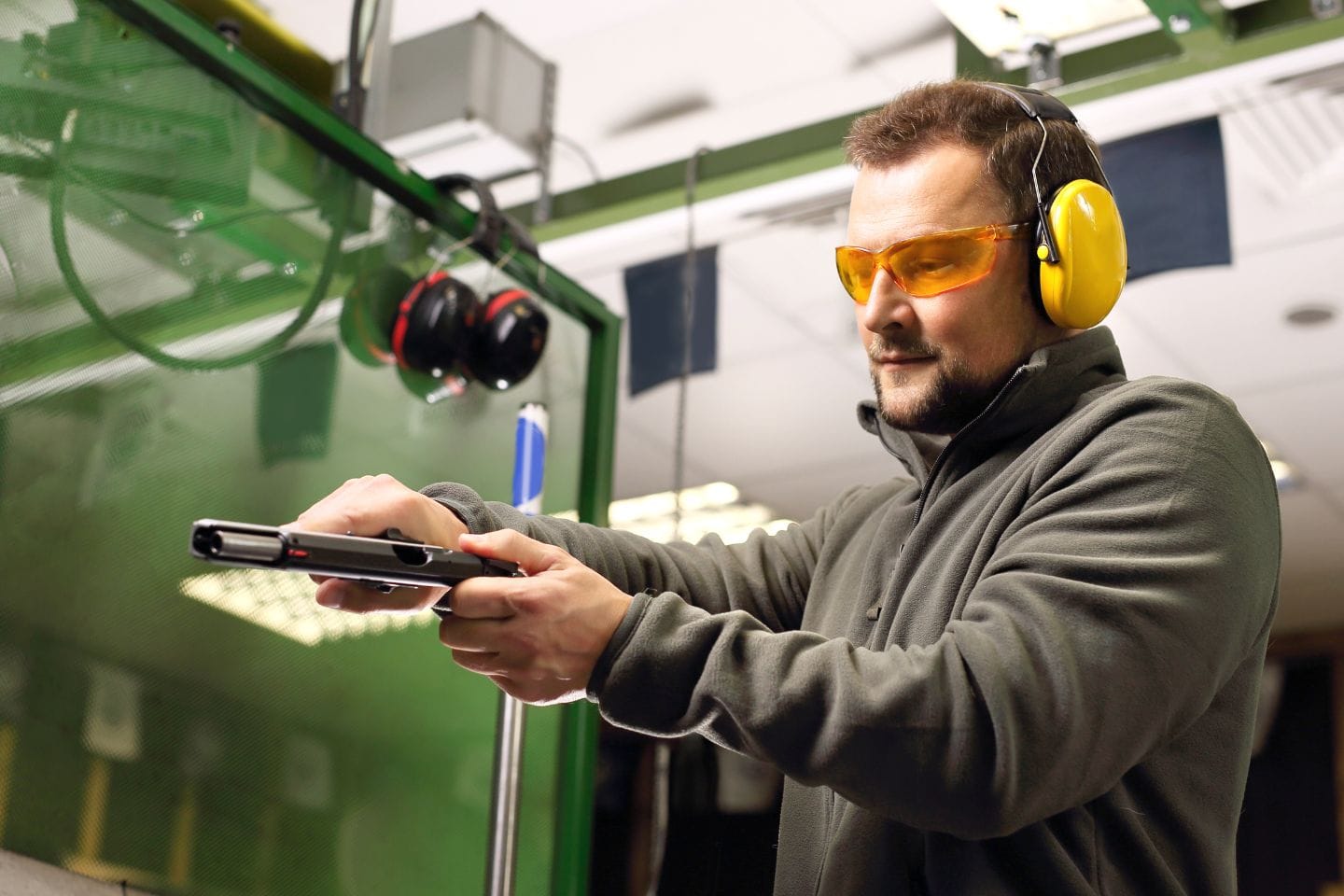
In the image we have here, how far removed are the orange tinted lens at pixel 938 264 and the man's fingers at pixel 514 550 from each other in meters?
0.43

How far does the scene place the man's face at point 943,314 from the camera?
1.35 meters

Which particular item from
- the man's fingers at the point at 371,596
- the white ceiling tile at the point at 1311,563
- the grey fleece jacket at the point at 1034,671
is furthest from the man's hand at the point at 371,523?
the white ceiling tile at the point at 1311,563

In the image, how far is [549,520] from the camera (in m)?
1.47

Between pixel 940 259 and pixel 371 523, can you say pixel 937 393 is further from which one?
pixel 371 523

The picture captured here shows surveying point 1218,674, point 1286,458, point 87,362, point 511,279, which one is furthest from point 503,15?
point 1286,458

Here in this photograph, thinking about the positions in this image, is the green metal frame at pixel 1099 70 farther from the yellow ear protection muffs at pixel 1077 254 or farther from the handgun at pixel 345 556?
the handgun at pixel 345 556

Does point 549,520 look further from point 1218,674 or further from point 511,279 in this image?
point 511,279

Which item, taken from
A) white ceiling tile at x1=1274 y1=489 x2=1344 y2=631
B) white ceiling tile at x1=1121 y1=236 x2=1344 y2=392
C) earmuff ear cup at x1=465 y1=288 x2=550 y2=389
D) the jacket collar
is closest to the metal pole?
earmuff ear cup at x1=465 y1=288 x2=550 y2=389

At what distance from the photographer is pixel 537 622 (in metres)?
1.08

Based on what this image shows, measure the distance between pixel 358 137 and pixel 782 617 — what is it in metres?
1.01

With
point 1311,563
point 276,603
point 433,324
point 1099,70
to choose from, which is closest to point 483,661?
point 276,603

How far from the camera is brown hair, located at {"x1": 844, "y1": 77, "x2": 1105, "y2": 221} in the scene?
1404 mm

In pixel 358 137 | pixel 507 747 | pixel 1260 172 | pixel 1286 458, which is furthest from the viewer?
pixel 1286 458

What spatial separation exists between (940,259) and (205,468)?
100 cm
